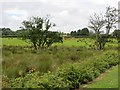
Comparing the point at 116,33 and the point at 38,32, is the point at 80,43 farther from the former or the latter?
the point at 38,32

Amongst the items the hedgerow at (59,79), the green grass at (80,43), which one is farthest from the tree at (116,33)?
the hedgerow at (59,79)

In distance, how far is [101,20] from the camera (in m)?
60.1

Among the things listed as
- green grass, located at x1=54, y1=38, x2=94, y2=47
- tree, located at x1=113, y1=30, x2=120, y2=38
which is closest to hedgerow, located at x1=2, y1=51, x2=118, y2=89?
tree, located at x1=113, y1=30, x2=120, y2=38

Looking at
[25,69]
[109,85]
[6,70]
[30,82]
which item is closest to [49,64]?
[25,69]

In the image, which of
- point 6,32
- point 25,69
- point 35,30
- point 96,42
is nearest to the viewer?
point 25,69

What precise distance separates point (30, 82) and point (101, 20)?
48505mm

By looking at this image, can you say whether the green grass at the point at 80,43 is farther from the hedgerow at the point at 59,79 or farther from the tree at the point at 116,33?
the hedgerow at the point at 59,79

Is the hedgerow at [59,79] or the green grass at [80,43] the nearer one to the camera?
the hedgerow at [59,79]

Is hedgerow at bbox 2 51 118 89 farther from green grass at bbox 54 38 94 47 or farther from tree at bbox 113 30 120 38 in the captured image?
green grass at bbox 54 38 94 47

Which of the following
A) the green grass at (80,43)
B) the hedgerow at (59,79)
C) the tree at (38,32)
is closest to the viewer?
the hedgerow at (59,79)

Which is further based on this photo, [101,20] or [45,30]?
[101,20]

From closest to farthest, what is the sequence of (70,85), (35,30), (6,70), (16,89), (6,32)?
(16,89) < (70,85) < (6,70) < (35,30) < (6,32)

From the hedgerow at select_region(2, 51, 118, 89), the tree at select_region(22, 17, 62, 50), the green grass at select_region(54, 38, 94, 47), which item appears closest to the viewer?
the hedgerow at select_region(2, 51, 118, 89)

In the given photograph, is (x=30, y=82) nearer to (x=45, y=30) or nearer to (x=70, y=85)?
(x=70, y=85)
